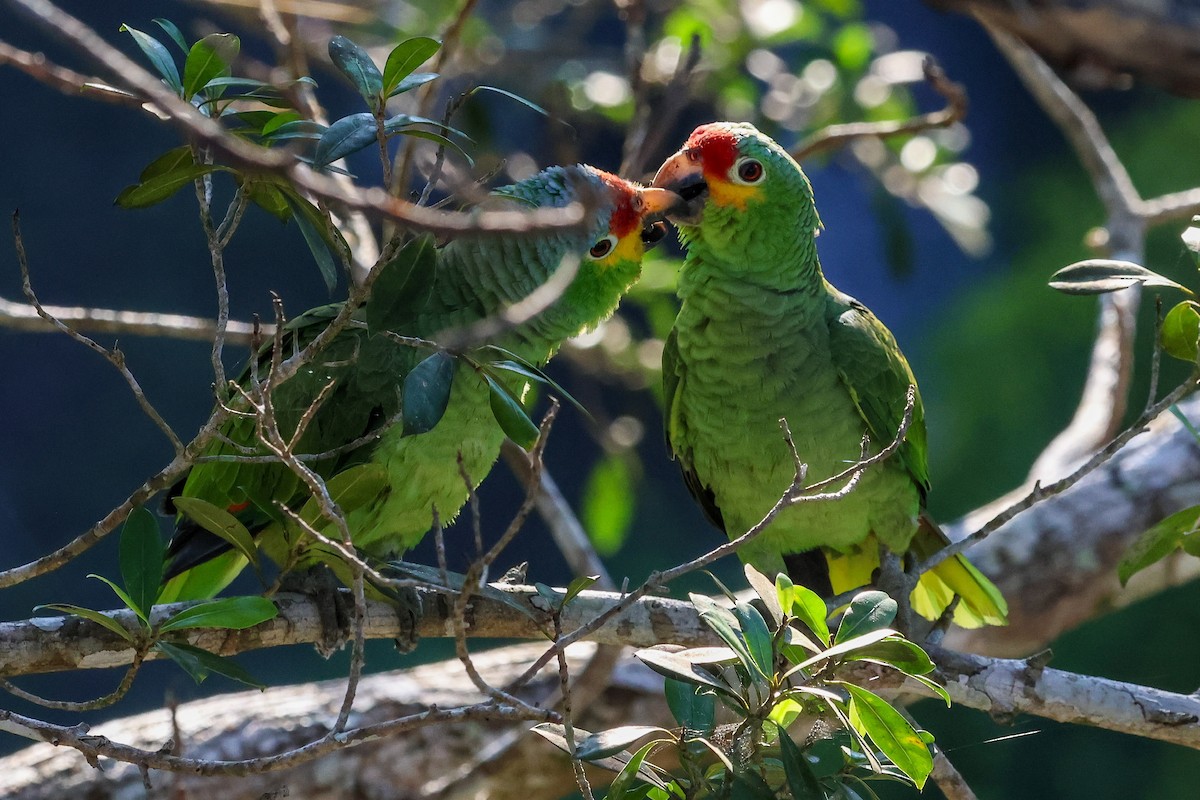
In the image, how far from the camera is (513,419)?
1.04 meters

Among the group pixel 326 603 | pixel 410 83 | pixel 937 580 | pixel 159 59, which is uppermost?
pixel 159 59

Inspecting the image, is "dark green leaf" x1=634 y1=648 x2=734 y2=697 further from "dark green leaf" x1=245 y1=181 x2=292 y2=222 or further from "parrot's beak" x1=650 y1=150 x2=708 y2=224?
"parrot's beak" x1=650 y1=150 x2=708 y2=224

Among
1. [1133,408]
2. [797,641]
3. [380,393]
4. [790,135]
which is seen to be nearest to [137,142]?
[790,135]

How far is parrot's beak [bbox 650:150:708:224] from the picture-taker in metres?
1.57

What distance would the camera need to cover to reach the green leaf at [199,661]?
1.05 m

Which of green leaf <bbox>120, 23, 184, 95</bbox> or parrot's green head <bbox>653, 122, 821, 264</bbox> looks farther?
parrot's green head <bbox>653, 122, 821, 264</bbox>

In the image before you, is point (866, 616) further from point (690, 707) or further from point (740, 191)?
point (740, 191)

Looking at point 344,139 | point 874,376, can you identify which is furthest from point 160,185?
point 874,376

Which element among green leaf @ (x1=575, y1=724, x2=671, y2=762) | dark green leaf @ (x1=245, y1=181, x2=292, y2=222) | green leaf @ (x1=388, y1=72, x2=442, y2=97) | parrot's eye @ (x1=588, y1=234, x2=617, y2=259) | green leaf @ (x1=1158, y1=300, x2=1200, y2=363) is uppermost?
green leaf @ (x1=388, y1=72, x2=442, y2=97)

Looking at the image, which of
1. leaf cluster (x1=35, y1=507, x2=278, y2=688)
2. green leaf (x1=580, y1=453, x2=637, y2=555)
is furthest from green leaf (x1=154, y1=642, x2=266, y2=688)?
green leaf (x1=580, y1=453, x2=637, y2=555)

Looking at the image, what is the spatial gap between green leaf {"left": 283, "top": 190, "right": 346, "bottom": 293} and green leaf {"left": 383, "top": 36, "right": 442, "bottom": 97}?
0.47ft

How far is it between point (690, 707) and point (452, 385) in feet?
1.91

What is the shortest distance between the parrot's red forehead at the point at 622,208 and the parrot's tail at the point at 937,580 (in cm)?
70

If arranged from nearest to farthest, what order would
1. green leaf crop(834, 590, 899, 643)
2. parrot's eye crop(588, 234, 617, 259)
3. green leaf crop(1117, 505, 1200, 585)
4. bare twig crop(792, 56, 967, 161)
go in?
green leaf crop(834, 590, 899, 643), green leaf crop(1117, 505, 1200, 585), parrot's eye crop(588, 234, 617, 259), bare twig crop(792, 56, 967, 161)
